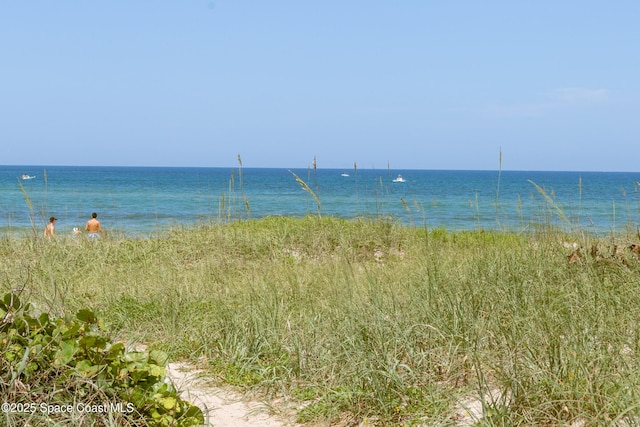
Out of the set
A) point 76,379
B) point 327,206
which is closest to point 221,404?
point 76,379

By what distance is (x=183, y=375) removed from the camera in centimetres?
487

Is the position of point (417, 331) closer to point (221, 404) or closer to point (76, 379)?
point (221, 404)

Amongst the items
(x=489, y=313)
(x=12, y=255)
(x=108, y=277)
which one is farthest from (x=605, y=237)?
(x=12, y=255)

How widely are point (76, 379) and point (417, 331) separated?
2.14 m

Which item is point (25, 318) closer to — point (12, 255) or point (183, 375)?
point (183, 375)

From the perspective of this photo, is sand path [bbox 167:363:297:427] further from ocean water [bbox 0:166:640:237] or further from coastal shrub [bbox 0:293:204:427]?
ocean water [bbox 0:166:640:237]

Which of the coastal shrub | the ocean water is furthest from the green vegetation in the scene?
the ocean water

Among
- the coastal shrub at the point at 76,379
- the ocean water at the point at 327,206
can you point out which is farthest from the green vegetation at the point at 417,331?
the ocean water at the point at 327,206

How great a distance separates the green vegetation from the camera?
133 inches

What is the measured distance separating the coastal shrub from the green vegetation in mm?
134

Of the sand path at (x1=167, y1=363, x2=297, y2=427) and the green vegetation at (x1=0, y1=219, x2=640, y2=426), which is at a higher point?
the green vegetation at (x1=0, y1=219, x2=640, y2=426)

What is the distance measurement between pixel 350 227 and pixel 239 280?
4.76m

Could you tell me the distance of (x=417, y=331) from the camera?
428cm

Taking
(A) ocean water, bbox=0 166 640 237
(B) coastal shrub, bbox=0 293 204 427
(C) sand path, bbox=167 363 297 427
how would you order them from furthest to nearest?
1. (A) ocean water, bbox=0 166 640 237
2. (C) sand path, bbox=167 363 297 427
3. (B) coastal shrub, bbox=0 293 204 427
